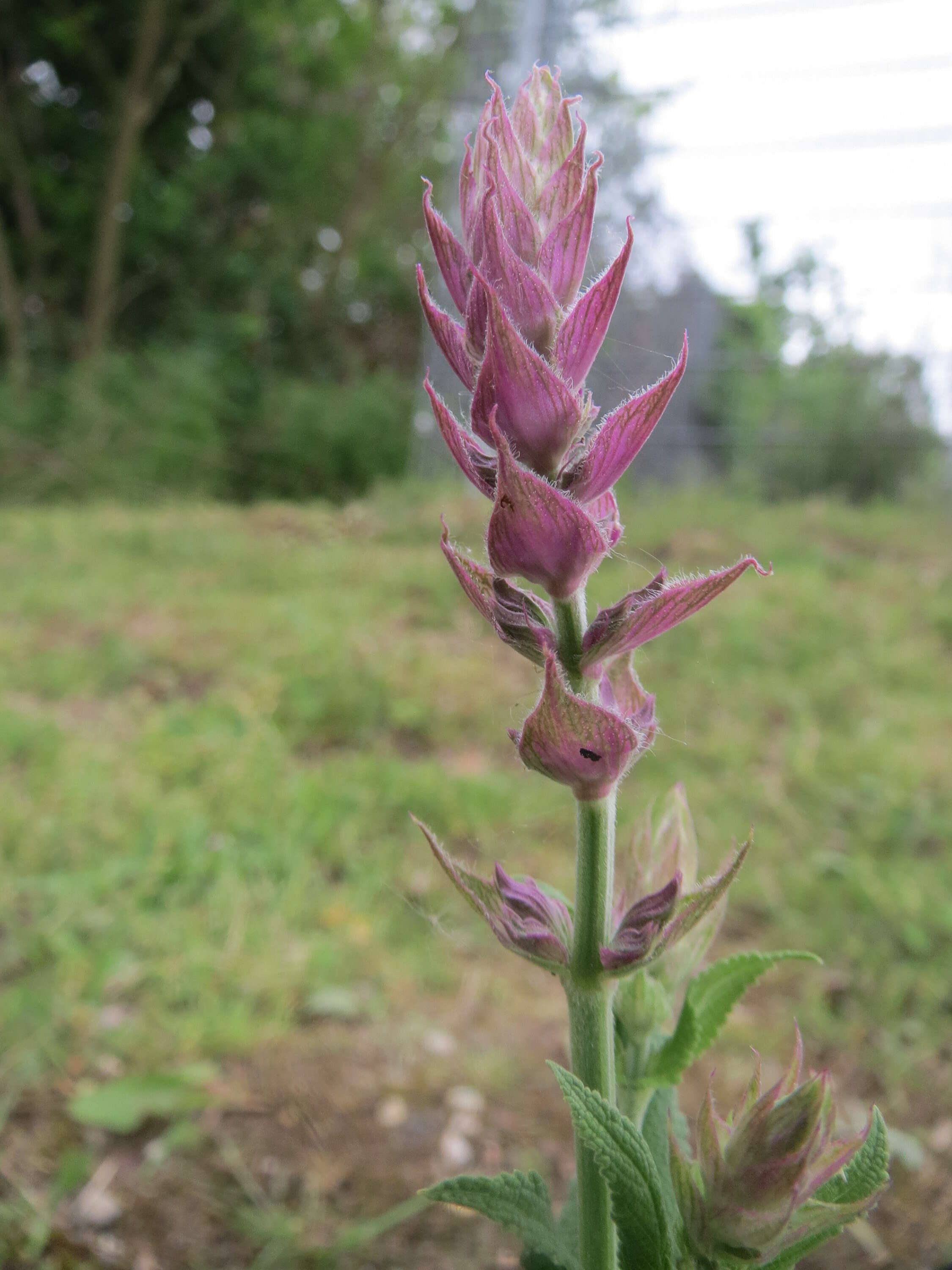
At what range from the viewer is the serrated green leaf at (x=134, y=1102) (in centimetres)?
134

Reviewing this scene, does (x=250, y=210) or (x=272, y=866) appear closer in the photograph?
(x=272, y=866)

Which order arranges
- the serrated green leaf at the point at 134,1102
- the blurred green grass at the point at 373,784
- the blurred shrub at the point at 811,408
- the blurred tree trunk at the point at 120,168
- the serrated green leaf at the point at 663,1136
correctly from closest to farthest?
the serrated green leaf at the point at 663,1136 → the serrated green leaf at the point at 134,1102 → the blurred green grass at the point at 373,784 → the blurred shrub at the point at 811,408 → the blurred tree trunk at the point at 120,168

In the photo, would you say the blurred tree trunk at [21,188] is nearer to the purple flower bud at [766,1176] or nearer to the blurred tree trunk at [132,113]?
the blurred tree trunk at [132,113]

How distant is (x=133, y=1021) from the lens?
5.19ft

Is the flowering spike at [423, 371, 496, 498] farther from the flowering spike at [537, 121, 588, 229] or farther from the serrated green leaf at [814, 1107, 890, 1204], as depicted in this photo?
the serrated green leaf at [814, 1107, 890, 1204]

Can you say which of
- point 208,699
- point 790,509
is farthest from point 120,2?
point 208,699

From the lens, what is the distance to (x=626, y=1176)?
428 millimetres

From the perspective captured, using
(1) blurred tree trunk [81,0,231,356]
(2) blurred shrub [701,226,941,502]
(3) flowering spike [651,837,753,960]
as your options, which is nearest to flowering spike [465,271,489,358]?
(3) flowering spike [651,837,753,960]

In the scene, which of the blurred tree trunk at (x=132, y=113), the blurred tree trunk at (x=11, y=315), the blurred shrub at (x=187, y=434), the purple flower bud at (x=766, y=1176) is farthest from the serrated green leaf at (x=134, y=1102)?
the blurred tree trunk at (x=132, y=113)

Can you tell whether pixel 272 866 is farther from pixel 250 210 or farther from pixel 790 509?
pixel 250 210

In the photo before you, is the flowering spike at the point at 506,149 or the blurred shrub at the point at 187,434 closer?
the flowering spike at the point at 506,149

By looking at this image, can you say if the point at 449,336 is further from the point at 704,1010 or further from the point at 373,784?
the point at 373,784

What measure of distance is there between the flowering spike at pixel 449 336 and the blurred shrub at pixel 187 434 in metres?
7.75

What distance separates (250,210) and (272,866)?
11963mm
